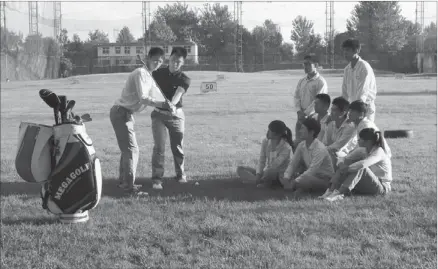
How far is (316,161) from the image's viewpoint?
715cm

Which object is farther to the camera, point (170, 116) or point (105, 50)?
point (105, 50)

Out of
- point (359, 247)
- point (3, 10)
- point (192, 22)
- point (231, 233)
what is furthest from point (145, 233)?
point (192, 22)

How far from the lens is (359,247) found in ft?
15.8

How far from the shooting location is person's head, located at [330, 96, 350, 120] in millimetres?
7582

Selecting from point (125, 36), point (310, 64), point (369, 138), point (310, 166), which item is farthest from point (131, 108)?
point (125, 36)

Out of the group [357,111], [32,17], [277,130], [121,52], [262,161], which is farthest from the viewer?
[121,52]

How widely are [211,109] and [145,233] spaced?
1781 centimetres

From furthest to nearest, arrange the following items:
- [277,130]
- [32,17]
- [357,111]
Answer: [32,17]
[277,130]
[357,111]

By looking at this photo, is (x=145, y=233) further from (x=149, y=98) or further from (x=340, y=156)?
(x=340, y=156)

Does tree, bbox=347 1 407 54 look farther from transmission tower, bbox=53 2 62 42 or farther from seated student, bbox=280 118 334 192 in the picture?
seated student, bbox=280 118 334 192

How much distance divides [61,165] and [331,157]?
360 centimetres

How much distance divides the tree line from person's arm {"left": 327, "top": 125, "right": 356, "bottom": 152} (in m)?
61.2

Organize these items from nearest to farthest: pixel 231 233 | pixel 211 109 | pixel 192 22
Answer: pixel 231 233 → pixel 211 109 → pixel 192 22

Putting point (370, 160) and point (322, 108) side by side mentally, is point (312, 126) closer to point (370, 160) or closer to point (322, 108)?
point (322, 108)
